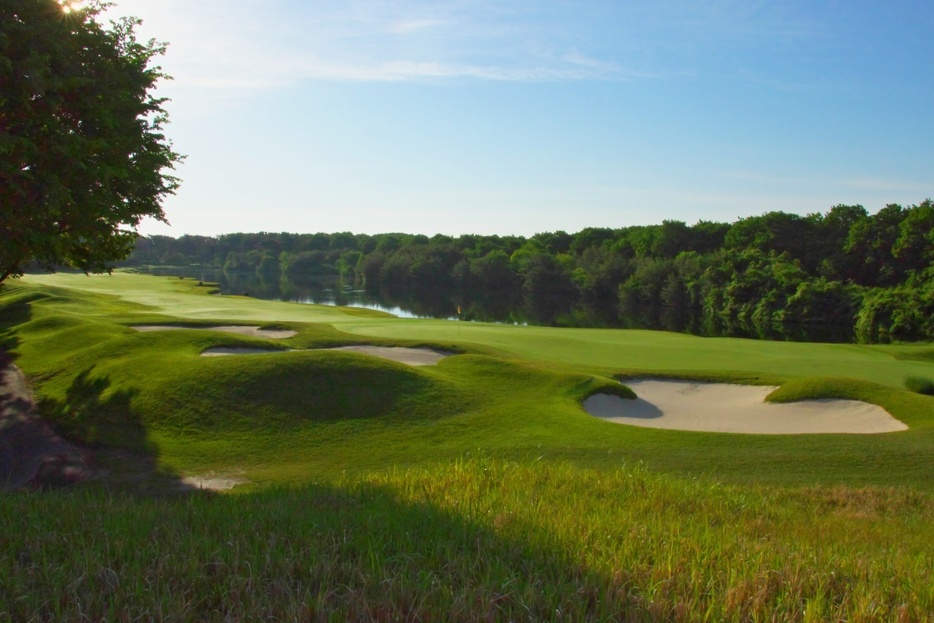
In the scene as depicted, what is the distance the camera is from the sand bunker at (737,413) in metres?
17.0

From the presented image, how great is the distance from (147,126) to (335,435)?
32.2ft

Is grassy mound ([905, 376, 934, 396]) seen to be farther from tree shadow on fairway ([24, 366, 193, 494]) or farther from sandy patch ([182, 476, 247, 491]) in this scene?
tree shadow on fairway ([24, 366, 193, 494])

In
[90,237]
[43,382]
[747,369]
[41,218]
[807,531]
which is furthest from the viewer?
[747,369]

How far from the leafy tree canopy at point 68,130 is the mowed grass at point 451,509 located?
14.0 ft

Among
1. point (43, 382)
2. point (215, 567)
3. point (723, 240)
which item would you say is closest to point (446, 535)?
point (215, 567)

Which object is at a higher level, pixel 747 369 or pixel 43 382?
pixel 747 369

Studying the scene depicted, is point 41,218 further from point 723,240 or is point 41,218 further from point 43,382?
point 723,240

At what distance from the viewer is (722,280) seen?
78000mm

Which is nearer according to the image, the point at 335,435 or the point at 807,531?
the point at 807,531

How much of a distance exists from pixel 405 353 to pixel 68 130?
37.6 feet

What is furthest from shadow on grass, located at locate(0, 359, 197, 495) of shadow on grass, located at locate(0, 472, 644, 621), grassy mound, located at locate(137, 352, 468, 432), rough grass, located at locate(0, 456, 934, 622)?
shadow on grass, located at locate(0, 472, 644, 621)

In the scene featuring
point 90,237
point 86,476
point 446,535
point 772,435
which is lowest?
point 86,476

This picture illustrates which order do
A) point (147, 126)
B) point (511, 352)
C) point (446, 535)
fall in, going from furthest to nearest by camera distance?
point (511, 352) < point (147, 126) < point (446, 535)

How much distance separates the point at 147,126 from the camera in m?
19.2
